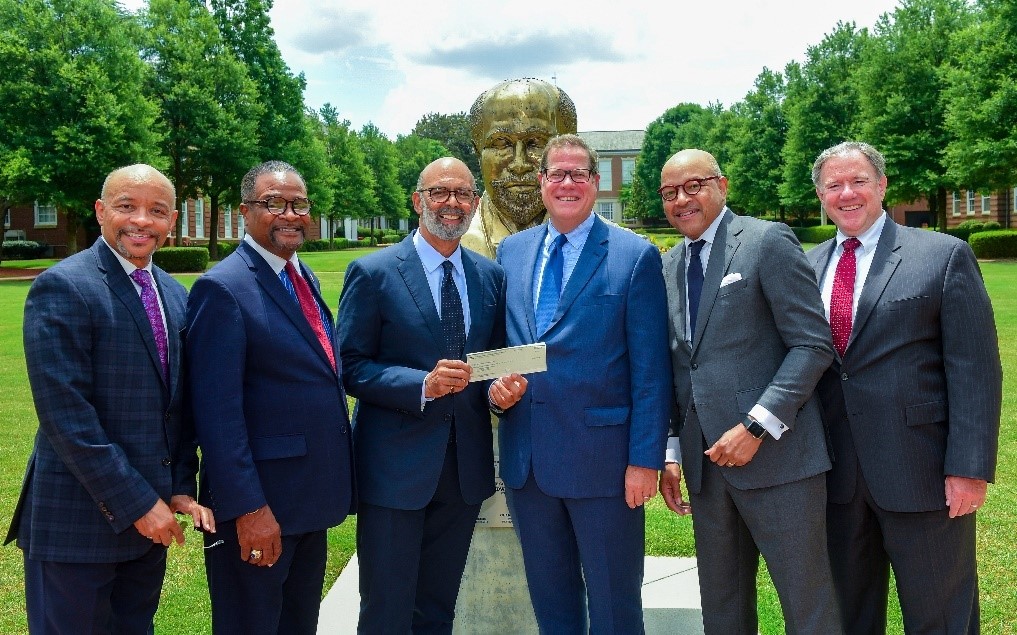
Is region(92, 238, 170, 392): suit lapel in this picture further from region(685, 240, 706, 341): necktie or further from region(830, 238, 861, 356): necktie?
region(830, 238, 861, 356): necktie

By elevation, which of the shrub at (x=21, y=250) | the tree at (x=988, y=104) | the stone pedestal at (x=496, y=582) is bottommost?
the stone pedestal at (x=496, y=582)

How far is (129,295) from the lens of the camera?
2.88m

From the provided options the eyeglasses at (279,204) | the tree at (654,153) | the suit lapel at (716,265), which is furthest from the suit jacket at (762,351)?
the tree at (654,153)

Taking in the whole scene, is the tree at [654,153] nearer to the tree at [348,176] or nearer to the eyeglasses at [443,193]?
the tree at [348,176]

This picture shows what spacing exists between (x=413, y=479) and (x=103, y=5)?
37.2m

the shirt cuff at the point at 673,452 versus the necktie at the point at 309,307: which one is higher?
the necktie at the point at 309,307

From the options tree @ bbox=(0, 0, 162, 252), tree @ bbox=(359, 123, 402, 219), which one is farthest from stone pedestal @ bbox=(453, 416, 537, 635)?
tree @ bbox=(359, 123, 402, 219)

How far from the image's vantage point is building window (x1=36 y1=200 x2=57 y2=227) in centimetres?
4506

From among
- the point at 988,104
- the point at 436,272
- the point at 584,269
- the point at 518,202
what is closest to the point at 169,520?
the point at 436,272

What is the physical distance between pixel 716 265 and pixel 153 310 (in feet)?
7.27

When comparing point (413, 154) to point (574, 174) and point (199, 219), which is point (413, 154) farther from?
point (574, 174)

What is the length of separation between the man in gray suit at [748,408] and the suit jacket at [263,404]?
147cm

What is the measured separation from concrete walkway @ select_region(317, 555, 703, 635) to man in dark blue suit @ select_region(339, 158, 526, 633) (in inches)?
55.3

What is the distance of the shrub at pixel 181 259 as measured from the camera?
32.6 metres
